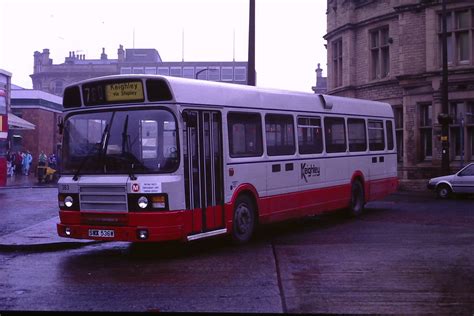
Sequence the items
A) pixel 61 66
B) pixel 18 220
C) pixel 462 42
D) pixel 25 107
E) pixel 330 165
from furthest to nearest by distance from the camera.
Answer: pixel 61 66 < pixel 25 107 < pixel 462 42 < pixel 18 220 < pixel 330 165

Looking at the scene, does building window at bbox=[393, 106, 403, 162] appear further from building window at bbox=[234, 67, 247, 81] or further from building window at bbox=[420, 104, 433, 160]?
building window at bbox=[234, 67, 247, 81]

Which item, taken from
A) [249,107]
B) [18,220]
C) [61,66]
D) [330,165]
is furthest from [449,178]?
[61,66]

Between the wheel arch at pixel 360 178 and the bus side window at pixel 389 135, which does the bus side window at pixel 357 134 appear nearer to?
the wheel arch at pixel 360 178

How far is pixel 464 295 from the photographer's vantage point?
21.9ft

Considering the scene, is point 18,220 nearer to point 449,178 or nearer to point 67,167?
point 67,167

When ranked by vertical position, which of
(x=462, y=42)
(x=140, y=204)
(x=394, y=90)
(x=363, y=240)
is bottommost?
(x=363, y=240)

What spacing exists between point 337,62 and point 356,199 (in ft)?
59.1

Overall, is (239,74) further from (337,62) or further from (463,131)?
(463,131)

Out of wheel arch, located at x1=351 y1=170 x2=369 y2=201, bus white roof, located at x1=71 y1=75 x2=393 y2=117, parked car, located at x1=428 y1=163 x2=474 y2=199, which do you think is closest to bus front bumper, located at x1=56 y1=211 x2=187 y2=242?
bus white roof, located at x1=71 y1=75 x2=393 y2=117

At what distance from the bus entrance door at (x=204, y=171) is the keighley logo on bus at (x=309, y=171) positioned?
9.22 ft

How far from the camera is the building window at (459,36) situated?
82.7 feet

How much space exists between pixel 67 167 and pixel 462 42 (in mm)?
20774

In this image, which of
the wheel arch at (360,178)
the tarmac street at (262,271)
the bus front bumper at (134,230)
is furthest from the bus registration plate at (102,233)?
the wheel arch at (360,178)

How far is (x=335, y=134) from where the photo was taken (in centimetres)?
1355
